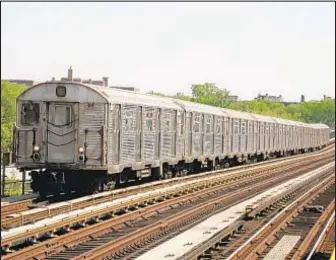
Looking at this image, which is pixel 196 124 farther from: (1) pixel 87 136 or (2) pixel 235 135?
(1) pixel 87 136

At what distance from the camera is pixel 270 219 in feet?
61.1

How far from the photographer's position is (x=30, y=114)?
1964 cm

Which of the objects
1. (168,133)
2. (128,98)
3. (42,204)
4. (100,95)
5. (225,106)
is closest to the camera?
(42,204)

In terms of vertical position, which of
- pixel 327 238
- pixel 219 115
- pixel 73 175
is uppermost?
pixel 219 115

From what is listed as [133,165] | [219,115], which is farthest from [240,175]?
[133,165]

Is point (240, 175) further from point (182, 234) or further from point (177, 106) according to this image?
point (182, 234)

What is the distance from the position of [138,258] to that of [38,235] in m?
2.36

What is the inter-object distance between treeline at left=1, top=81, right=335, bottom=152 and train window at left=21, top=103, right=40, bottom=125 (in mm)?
2486

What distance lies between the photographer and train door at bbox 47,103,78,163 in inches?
760

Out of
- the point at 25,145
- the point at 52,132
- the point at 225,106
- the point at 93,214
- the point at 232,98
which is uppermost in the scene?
the point at 232,98

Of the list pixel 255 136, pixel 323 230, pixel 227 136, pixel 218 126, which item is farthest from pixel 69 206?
pixel 255 136

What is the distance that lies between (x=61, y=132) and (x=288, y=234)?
7.02 m

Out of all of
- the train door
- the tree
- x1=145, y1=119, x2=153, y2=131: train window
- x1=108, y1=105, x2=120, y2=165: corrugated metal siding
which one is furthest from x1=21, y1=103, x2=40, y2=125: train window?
the tree

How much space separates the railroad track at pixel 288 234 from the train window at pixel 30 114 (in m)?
7.20
